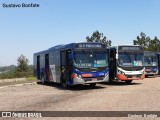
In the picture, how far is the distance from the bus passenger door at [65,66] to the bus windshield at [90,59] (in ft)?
3.36

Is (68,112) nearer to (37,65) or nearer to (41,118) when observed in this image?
(41,118)

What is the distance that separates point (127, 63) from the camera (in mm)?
22828

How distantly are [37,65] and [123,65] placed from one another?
10.2 metres

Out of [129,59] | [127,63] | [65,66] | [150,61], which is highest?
[129,59]

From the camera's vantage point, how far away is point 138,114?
1012cm

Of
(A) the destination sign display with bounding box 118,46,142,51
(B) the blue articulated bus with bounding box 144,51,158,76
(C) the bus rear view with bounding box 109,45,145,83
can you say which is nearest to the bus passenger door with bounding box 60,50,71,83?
(C) the bus rear view with bounding box 109,45,145,83

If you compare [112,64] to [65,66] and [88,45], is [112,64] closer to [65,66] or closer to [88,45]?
[88,45]

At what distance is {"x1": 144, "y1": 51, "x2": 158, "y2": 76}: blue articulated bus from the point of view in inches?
1324

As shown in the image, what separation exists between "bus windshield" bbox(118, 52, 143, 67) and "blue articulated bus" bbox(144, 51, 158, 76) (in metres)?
10.5

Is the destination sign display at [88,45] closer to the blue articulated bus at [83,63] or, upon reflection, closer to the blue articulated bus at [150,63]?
the blue articulated bus at [83,63]

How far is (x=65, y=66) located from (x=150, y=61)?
51.3ft

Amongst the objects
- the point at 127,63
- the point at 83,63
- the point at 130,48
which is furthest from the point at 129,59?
the point at 83,63

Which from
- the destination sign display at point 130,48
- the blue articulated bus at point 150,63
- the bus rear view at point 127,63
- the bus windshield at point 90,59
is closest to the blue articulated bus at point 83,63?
the bus windshield at point 90,59

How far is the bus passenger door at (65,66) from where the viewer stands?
67.5 ft
